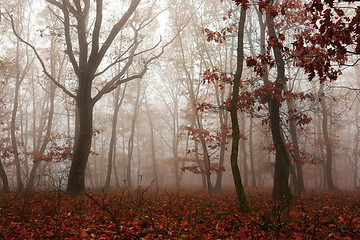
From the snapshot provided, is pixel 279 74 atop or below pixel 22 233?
atop

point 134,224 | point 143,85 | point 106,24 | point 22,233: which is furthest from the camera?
point 143,85

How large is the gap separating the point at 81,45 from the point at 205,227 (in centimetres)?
789

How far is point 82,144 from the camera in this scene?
8.46 metres

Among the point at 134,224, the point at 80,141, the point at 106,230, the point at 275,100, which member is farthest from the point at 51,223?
the point at 275,100

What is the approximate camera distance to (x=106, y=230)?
3787mm

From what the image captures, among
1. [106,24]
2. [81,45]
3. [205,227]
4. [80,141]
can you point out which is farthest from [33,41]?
[205,227]

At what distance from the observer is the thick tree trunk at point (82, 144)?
820 centimetres

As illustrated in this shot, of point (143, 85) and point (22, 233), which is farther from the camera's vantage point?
point (143, 85)

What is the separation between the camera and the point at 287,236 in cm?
359

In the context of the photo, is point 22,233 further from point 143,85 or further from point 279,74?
point 143,85

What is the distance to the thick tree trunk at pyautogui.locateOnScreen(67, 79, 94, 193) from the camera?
26.9 ft

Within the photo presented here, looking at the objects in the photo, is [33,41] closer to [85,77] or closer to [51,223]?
[85,77]

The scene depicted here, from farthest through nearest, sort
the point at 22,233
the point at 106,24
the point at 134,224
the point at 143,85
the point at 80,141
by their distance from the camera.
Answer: the point at 143,85
the point at 106,24
the point at 80,141
the point at 134,224
the point at 22,233

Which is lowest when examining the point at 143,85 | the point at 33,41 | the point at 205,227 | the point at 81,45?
the point at 205,227
